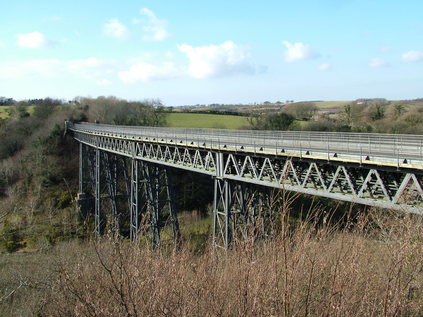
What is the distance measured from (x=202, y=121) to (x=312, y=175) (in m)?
39.2

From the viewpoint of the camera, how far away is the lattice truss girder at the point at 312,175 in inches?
314

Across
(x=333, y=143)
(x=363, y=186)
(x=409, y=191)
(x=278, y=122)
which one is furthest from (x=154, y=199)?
(x=278, y=122)

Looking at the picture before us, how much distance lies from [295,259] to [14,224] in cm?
2832

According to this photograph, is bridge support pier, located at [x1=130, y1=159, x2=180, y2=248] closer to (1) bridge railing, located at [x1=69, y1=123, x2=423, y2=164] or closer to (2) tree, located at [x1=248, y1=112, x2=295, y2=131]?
(1) bridge railing, located at [x1=69, y1=123, x2=423, y2=164]

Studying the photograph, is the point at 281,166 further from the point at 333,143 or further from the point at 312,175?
the point at 333,143

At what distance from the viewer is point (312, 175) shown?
11594 mm

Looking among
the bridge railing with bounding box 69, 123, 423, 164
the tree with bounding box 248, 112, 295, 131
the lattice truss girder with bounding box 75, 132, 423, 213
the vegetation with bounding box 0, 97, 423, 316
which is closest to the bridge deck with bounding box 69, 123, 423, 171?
the bridge railing with bounding box 69, 123, 423, 164

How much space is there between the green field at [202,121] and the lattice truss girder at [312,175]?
2194 cm

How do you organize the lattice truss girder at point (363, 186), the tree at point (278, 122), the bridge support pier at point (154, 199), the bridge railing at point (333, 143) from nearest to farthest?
the lattice truss girder at point (363, 186), the bridge railing at point (333, 143), the bridge support pier at point (154, 199), the tree at point (278, 122)

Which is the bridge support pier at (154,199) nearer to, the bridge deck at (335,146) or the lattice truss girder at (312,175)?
the lattice truss girder at (312,175)

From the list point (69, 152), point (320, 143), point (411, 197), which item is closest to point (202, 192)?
point (69, 152)

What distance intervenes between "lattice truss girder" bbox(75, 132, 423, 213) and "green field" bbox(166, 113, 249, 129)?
21941 millimetres

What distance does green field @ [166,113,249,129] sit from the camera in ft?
149

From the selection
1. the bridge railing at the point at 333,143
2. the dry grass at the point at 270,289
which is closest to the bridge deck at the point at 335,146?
the bridge railing at the point at 333,143
